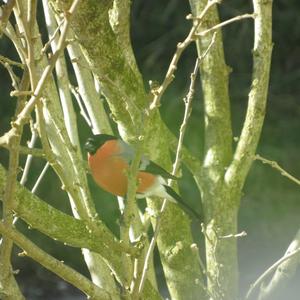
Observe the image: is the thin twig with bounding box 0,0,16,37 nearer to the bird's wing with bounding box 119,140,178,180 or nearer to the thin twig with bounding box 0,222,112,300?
the thin twig with bounding box 0,222,112,300

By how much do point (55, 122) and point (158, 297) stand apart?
433 millimetres

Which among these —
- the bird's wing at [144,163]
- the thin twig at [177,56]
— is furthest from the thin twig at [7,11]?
the bird's wing at [144,163]

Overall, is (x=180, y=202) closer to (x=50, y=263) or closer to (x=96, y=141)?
(x=96, y=141)

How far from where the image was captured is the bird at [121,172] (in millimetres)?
2094

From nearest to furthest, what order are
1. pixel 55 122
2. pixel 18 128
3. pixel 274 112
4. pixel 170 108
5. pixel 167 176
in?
1. pixel 18 128
2. pixel 55 122
3. pixel 167 176
4. pixel 170 108
5. pixel 274 112

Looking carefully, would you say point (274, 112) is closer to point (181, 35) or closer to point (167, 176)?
point (181, 35)

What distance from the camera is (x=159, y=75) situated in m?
3.83

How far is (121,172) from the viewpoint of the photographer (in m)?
2.09

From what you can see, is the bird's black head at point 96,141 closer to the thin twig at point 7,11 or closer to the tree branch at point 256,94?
the tree branch at point 256,94

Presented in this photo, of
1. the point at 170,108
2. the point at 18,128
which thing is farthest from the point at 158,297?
the point at 170,108

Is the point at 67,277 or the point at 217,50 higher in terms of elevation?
the point at 217,50

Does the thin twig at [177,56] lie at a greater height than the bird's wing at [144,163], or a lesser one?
greater

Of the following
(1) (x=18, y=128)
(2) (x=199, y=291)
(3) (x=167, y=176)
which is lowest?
(2) (x=199, y=291)

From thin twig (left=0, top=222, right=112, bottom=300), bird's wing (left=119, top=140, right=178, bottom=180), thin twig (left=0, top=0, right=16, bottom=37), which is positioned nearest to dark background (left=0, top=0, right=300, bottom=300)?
bird's wing (left=119, top=140, right=178, bottom=180)
